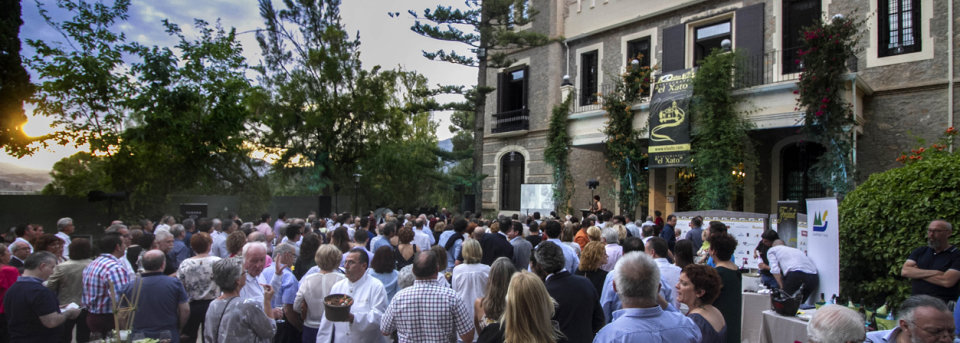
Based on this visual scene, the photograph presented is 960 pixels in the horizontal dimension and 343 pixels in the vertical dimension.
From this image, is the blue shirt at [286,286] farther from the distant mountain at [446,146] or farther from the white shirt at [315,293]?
the distant mountain at [446,146]

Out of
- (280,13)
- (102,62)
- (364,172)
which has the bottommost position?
(364,172)

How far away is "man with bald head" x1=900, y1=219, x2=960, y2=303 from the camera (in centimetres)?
479

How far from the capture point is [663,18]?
1669 centimetres

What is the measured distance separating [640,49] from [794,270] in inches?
497

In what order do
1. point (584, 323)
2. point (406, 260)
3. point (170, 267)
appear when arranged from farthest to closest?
1. point (406, 260)
2. point (170, 267)
3. point (584, 323)

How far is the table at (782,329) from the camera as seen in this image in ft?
14.9

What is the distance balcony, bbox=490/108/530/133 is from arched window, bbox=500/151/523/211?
102cm

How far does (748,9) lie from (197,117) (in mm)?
17139

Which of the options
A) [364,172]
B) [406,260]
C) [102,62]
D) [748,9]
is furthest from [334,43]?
[406,260]

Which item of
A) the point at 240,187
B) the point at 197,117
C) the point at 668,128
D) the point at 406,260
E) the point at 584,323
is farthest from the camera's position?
the point at 240,187

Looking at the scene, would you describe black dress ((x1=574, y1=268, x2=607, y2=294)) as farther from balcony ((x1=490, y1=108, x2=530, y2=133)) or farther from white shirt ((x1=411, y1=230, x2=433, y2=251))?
balcony ((x1=490, y1=108, x2=530, y2=133))

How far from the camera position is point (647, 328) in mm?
2693

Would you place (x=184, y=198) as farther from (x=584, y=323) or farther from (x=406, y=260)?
(x=584, y=323)

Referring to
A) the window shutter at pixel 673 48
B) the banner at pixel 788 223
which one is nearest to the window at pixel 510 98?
the window shutter at pixel 673 48
